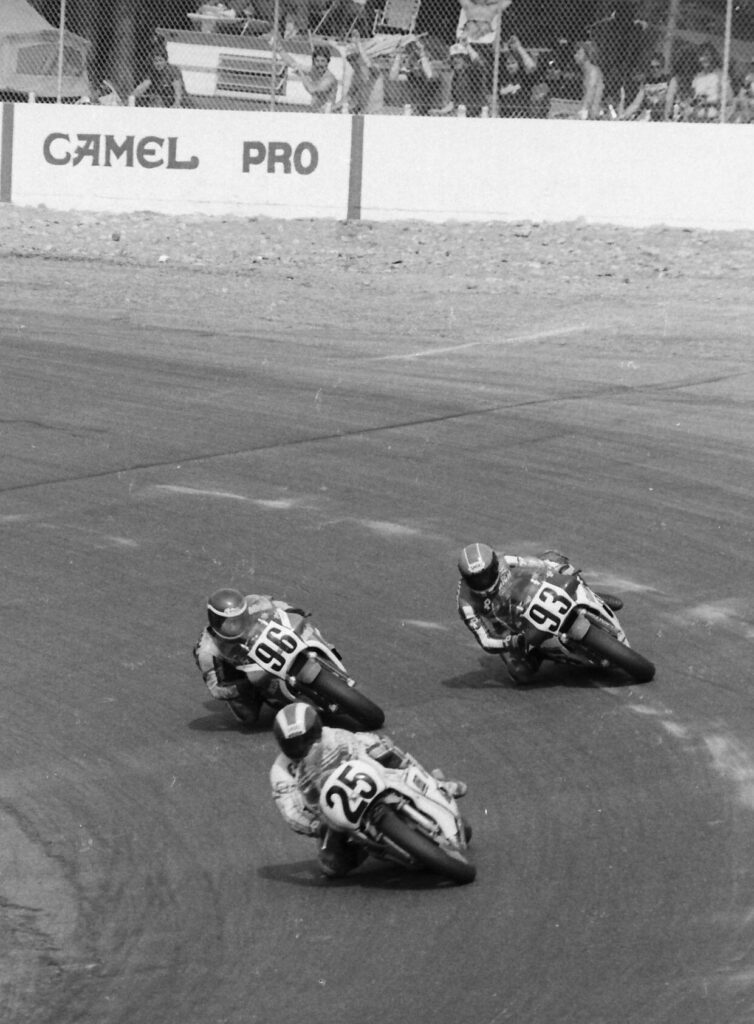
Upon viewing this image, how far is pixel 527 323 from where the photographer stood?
20.3 m

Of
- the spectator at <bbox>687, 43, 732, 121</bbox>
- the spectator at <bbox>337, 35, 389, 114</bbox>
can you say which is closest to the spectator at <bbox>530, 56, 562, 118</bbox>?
the spectator at <bbox>687, 43, 732, 121</bbox>

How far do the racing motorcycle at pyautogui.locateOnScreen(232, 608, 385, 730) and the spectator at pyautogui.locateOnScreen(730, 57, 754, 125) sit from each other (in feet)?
57.8

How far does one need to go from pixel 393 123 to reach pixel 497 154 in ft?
5.78

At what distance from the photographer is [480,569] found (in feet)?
30.9

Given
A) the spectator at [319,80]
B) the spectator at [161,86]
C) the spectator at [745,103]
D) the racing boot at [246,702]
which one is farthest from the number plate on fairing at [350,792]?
the spectator at [161,86]

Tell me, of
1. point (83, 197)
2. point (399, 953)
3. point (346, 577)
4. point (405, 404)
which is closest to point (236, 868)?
point (399, 953)

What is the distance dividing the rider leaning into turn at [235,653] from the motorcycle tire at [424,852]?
215 cm

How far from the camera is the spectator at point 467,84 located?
1020 inches

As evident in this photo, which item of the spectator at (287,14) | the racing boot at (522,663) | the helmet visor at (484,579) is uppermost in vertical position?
the spectator at (287,14)

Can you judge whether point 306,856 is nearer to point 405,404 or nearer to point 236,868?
point 236,868

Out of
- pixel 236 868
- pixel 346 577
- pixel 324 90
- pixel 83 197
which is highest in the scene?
pixel 324 90

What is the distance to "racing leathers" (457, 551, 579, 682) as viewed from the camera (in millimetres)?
9438

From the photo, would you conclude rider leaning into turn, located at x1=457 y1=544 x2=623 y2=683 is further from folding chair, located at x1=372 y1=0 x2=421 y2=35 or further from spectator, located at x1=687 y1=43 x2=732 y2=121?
folding chair, located at x1=372 y1=0 x2=421 y2=35

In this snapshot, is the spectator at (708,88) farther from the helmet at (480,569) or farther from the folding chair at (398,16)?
the helmet at (480,569)
